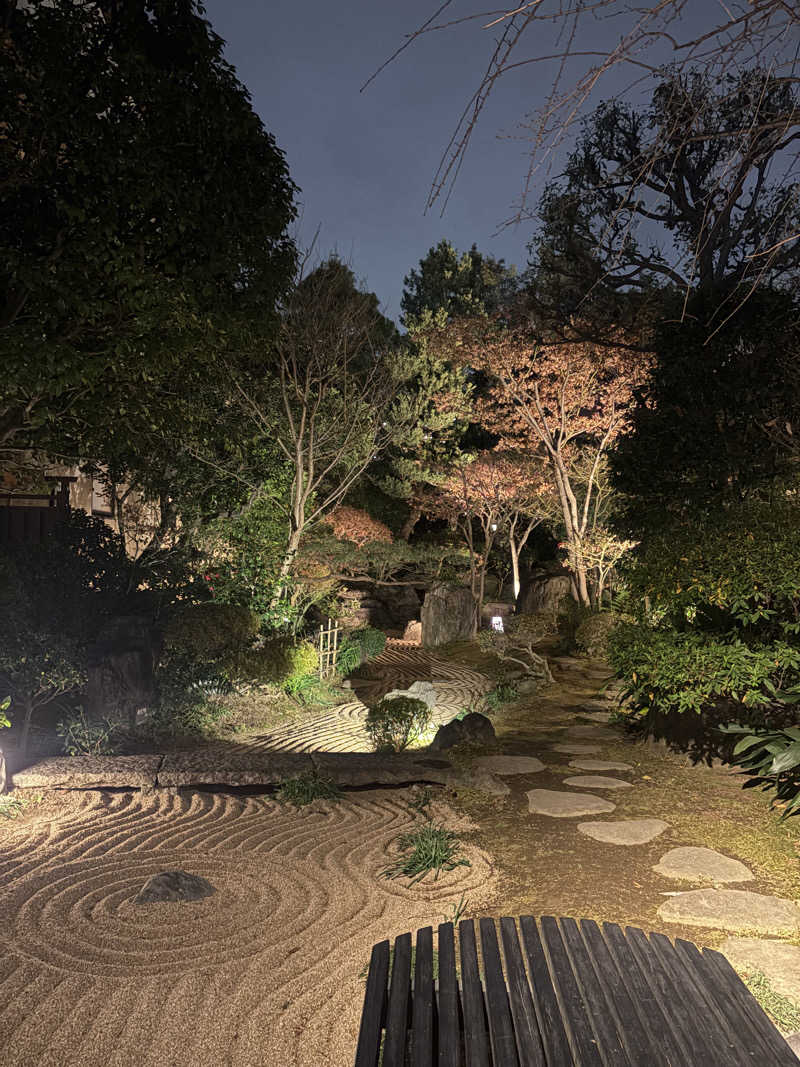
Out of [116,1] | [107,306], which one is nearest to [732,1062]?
[107,306]

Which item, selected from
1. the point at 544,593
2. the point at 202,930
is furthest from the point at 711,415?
the point at 544,593

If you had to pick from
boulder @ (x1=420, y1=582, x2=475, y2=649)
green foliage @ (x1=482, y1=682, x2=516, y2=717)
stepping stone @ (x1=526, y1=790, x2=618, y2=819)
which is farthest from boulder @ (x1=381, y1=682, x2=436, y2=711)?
boulder @ (x1=420, y1=582, x2=475, y2=649)

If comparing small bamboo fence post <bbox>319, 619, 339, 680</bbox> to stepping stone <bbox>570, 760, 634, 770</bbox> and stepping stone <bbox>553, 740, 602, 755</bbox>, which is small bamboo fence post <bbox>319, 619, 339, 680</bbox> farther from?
stepping stone <bbox>570, 760, 634, 770</bbox>

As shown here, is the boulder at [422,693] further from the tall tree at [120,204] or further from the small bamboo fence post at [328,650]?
the tall tree at [120,204]

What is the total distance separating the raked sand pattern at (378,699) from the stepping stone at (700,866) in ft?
14.7

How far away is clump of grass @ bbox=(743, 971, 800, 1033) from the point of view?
2.43 meters

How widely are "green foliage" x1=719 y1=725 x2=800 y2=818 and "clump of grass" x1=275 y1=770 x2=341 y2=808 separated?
3.05m

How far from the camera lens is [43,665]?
7.12 meters

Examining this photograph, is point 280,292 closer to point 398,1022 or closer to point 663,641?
point 663,641

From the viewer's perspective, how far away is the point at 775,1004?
8.32ft

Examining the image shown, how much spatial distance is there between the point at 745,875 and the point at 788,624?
2.26 m

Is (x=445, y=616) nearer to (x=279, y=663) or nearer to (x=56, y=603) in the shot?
(x=279, y=663)

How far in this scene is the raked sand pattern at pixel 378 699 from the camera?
8.32 m

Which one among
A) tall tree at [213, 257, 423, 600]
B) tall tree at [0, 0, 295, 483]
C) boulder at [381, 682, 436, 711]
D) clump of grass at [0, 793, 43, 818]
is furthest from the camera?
tall tree at [213, 257, 423, 600]
